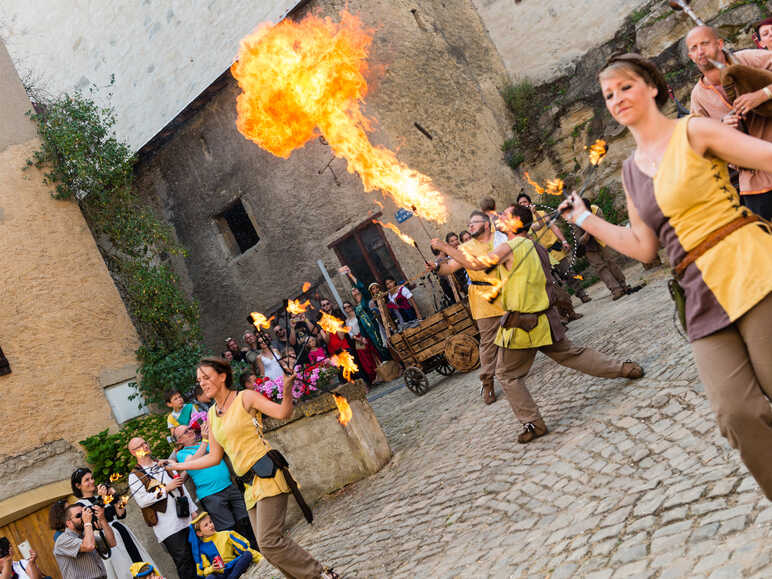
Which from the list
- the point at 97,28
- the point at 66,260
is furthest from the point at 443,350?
the point at 97,28

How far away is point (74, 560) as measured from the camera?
5578mm

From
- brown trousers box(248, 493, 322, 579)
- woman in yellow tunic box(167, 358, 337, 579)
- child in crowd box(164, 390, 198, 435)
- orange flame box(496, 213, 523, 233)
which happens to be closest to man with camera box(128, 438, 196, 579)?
child in crowd box(164, 390, 198, 435)

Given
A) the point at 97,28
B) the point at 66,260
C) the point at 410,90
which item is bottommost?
the point at 66,260

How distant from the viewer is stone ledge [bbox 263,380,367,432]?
7121 millimetres

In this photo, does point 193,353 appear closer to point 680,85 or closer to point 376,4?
point 376,4

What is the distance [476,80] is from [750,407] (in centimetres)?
1568

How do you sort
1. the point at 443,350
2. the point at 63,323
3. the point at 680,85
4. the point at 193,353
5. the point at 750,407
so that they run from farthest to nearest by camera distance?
the point at 680,85 → the point at 193,353 → the point at 63,323 → the point at 443,350 → the point at 750,407

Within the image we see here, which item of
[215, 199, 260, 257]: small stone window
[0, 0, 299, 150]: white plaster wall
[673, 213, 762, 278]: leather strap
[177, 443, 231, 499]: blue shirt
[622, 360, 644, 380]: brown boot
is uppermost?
[0, 0, 299, 150]: white plaster wall

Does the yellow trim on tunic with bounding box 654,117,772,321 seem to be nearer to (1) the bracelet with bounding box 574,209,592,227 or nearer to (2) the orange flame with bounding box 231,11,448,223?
(1) the bracelet with bounding box 574,209,592,227

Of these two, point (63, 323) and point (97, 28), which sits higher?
point (97, 28)

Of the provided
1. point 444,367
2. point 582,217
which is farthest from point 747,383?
point 444,367

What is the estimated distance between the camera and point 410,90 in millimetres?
15117

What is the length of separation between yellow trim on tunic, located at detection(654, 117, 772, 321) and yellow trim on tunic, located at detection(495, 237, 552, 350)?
9.40 ft

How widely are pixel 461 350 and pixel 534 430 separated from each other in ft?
15.1
